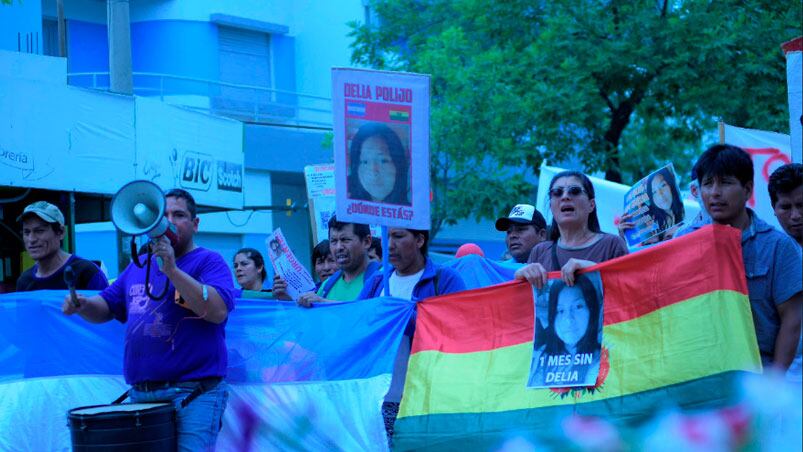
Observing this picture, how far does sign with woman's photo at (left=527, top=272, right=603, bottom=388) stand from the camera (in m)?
5.29

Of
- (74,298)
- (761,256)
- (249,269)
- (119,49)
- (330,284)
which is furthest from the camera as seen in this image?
(119,49)

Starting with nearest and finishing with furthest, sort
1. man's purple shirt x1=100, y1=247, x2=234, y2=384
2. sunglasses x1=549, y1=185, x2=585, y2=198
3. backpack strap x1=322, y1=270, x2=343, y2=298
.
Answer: sunglasses x1=549, y1=185, x2=585, y2=198 < man's purple shirt x1=100, y1=247, x2=234, y2=384 < backpack strap x1=322, y1=270, x2=343, y2=298

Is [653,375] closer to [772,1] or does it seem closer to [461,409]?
[461,409]

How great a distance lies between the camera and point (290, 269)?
8117mm

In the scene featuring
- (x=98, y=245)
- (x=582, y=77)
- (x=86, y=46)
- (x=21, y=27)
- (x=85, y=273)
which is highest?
(x=86, y=46)

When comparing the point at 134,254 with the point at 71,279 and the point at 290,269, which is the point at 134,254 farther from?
the point at 290,269

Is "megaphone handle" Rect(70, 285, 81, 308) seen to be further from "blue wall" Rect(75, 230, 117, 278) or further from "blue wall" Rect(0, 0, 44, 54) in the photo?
"blue wall" Rect(75, 230, 117, 278)

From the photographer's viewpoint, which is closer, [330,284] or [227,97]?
[330,284]

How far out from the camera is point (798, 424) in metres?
3.71

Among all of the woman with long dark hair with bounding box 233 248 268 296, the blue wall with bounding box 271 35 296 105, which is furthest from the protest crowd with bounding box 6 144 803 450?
the blue wall with bounding box 271 35 296 105

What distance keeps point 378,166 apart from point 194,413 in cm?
162

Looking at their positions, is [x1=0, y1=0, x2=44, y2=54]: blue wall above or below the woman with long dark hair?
above

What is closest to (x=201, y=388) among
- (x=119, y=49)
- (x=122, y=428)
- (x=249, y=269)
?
(x=122, y=428)

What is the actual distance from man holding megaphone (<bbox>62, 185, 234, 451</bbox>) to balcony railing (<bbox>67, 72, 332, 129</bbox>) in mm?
17330
